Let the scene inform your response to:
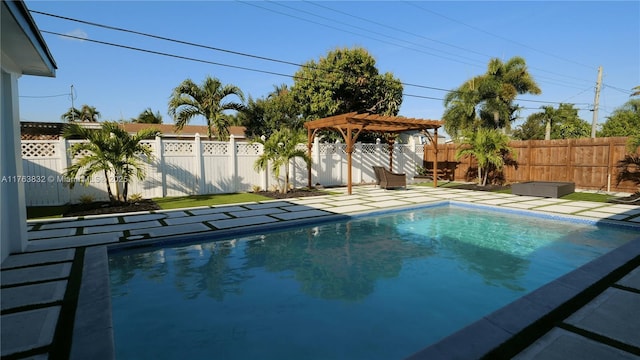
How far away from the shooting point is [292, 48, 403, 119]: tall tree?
→ 52.3ft

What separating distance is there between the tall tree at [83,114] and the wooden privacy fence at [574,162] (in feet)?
134

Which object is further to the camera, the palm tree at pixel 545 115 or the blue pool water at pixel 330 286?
the palm tree at pixel 545 115

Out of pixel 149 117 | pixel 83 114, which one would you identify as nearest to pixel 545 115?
pixel 149 117

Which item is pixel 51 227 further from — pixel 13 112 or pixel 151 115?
pixel 151 115

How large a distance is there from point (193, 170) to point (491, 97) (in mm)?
15336

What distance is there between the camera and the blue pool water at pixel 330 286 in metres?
2.50

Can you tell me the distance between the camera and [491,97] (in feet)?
55.6

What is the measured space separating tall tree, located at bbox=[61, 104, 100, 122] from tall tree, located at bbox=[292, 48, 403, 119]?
102 feet

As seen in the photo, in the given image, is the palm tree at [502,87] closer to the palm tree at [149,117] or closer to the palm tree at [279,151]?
the palm tree at [279,151]

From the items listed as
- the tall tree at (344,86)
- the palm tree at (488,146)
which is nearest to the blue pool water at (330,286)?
the palm tree at (488,146)

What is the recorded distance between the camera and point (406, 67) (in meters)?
16.0

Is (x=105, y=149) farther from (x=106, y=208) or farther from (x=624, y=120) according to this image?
Answer: (x=624, y=120)

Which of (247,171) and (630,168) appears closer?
(630,168)

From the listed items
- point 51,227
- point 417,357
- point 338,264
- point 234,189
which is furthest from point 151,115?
point 417,357
